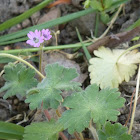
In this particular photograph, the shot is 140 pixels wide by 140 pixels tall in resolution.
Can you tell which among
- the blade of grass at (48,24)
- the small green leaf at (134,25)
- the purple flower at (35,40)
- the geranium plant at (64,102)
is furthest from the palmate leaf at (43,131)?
the small green leaf at (134,25)

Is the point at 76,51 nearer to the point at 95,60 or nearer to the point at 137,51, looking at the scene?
the point at 95,60

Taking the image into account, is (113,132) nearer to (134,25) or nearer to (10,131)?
(10,131)

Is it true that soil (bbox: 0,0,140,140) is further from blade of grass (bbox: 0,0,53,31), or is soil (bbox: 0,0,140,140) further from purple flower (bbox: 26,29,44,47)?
purple flower (bbox: 26,29,44,47)

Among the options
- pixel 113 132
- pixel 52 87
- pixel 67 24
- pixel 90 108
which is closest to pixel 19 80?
pixel 52 87

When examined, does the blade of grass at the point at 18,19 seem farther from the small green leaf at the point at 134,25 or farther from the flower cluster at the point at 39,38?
the small green leaf at the point at 134,25

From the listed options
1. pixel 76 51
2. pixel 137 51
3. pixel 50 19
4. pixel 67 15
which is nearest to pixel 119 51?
pixel 137 51
